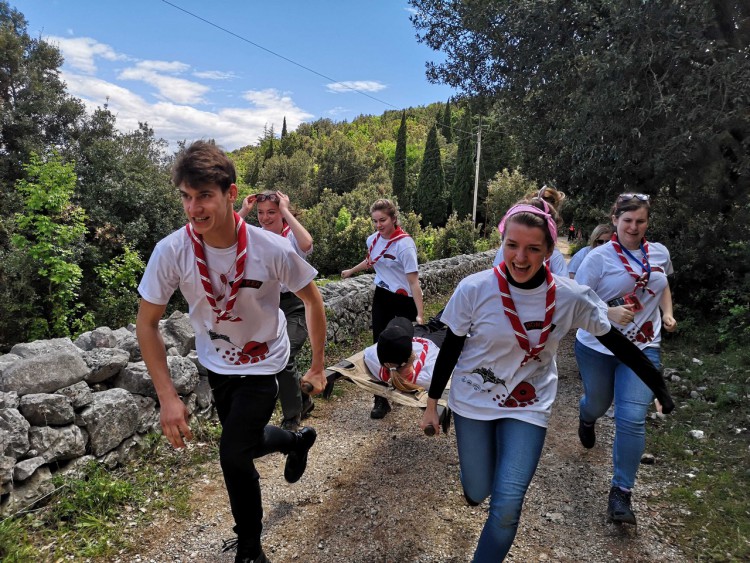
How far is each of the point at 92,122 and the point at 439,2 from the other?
15.9 m

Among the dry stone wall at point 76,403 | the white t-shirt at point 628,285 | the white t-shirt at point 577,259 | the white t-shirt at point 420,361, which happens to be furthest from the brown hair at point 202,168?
the white t-shirt at point 577,259

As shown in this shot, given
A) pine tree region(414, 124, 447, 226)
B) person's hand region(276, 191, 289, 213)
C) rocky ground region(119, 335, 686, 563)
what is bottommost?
rocky ground region(119, 335, 686, 563)

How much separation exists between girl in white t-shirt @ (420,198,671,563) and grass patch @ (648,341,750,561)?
1.29 meters

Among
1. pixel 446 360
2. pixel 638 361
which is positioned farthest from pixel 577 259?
pixel 446 360

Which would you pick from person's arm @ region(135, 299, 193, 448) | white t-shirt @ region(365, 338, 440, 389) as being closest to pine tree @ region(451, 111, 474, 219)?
white t-shirt @ region(365, 338, 440, 389)

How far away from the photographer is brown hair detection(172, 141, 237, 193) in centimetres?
216

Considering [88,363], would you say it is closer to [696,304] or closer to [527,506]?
[527,506]

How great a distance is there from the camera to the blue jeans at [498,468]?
7.06 ft

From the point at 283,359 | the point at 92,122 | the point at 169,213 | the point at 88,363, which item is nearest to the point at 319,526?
the point at 283,359

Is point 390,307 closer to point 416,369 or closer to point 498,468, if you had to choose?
point 416,369

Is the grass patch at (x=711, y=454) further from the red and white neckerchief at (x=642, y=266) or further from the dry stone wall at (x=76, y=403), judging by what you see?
the dry stone wall at (x=76, y=403)

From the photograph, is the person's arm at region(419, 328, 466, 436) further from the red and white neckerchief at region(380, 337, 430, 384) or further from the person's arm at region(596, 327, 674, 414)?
the red and white neckerchief at region(380, 337, 430, 384)

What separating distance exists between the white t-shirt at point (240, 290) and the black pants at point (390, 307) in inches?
95.4

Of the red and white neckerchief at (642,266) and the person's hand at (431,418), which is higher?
the red and white neckerchief at (642,266)
